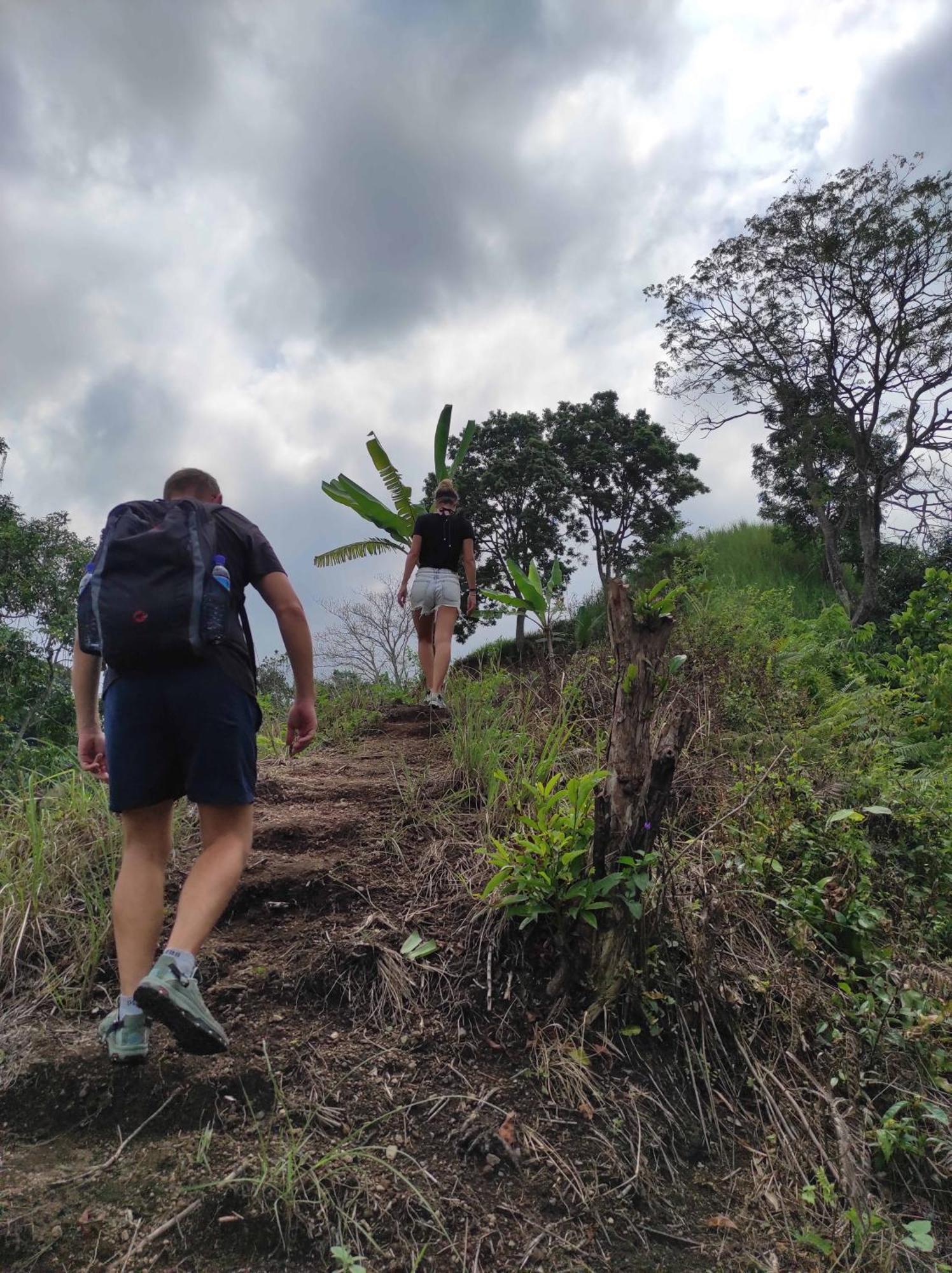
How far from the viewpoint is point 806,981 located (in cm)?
237

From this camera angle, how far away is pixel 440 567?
5879 millimetres

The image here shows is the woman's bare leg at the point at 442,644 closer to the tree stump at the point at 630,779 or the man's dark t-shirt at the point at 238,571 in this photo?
the tree stump at the point at 630,779

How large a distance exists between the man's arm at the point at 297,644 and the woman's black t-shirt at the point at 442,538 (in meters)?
3.64

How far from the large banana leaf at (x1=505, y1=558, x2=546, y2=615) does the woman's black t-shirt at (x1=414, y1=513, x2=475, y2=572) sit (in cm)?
54

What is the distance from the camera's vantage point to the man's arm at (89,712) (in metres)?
2.14

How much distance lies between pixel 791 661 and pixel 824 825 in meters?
2.76

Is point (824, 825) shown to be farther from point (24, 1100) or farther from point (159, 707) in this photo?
point (24, 1100)

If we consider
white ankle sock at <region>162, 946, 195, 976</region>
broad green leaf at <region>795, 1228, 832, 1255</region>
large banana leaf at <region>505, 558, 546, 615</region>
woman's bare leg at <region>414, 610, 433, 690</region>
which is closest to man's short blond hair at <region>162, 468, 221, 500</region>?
white ankle sock at <region>162, 946, 195, 976</region>

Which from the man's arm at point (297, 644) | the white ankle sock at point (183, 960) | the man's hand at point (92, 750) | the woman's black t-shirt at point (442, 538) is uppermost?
the woman's black t-shirt at point (442, 538)

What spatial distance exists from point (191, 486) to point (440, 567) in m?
3.63

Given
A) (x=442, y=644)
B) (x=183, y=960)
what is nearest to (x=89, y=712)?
(x=183, y=960)

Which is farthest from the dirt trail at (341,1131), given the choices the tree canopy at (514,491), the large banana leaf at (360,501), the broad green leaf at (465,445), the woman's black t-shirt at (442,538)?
the tree canopy at (514,491)

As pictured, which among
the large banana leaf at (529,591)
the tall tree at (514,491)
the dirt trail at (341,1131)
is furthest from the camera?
the tall tree at (514,491)

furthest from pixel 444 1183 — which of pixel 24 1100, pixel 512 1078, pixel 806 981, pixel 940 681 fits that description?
pixel 940 681
